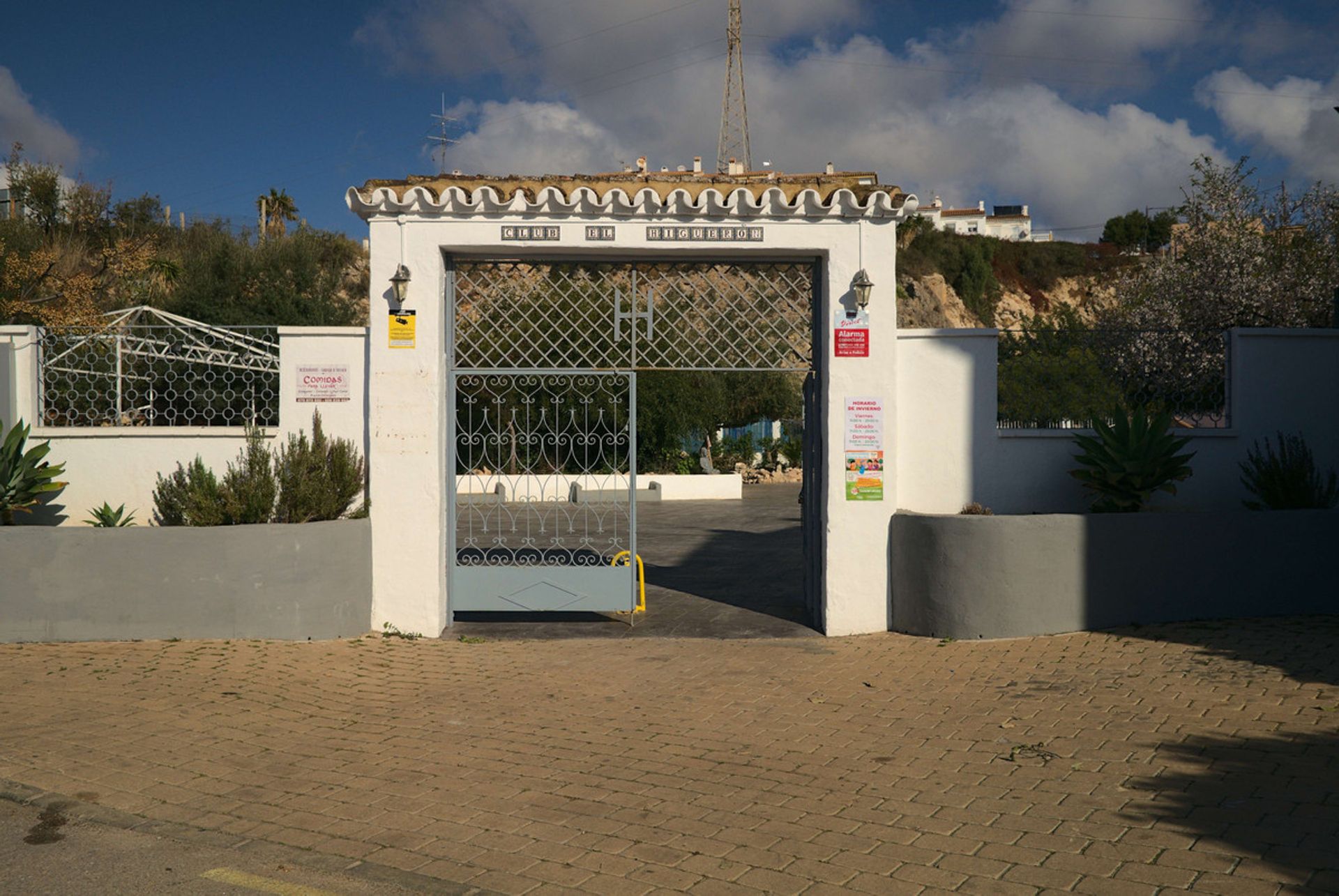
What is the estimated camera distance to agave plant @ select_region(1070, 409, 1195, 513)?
931 cm

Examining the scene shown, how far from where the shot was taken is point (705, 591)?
1173 cm

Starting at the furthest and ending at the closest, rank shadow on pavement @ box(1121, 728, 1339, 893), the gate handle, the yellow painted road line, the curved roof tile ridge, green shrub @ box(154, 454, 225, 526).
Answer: the gate handle → the curved roof tile ridge → green shrub @ box(154, 454, 225, 526) → shadow on pavement @ box(1121, 728, 1339, 893) → the yellow painted road line

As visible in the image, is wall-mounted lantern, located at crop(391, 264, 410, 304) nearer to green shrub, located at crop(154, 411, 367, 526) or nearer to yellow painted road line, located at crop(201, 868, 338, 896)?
green shrub, located at crop(154, 411, 367, 526)

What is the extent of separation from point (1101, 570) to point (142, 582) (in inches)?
305

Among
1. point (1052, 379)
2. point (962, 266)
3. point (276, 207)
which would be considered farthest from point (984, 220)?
point (1052, 379)

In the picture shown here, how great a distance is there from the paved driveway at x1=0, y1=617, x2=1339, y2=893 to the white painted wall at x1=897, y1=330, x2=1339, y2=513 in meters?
1.37

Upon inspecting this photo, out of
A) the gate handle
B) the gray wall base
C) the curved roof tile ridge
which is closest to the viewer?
the gray wall base

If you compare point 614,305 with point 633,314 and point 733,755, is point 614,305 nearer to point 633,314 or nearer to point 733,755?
point 633,314

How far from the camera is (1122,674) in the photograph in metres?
7.67

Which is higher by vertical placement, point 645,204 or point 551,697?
point 645,204

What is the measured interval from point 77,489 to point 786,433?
98.1ft

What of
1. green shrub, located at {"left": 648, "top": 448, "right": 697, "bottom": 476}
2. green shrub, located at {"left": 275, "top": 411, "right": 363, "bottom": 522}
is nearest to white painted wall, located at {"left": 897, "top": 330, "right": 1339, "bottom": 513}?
green shrub, located at {"left": 275, "top": 411, "right": 363, "bottom": 522}

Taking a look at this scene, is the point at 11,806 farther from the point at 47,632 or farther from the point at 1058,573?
the point at 1058,573

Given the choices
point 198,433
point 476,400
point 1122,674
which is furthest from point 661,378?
point 1122,674
